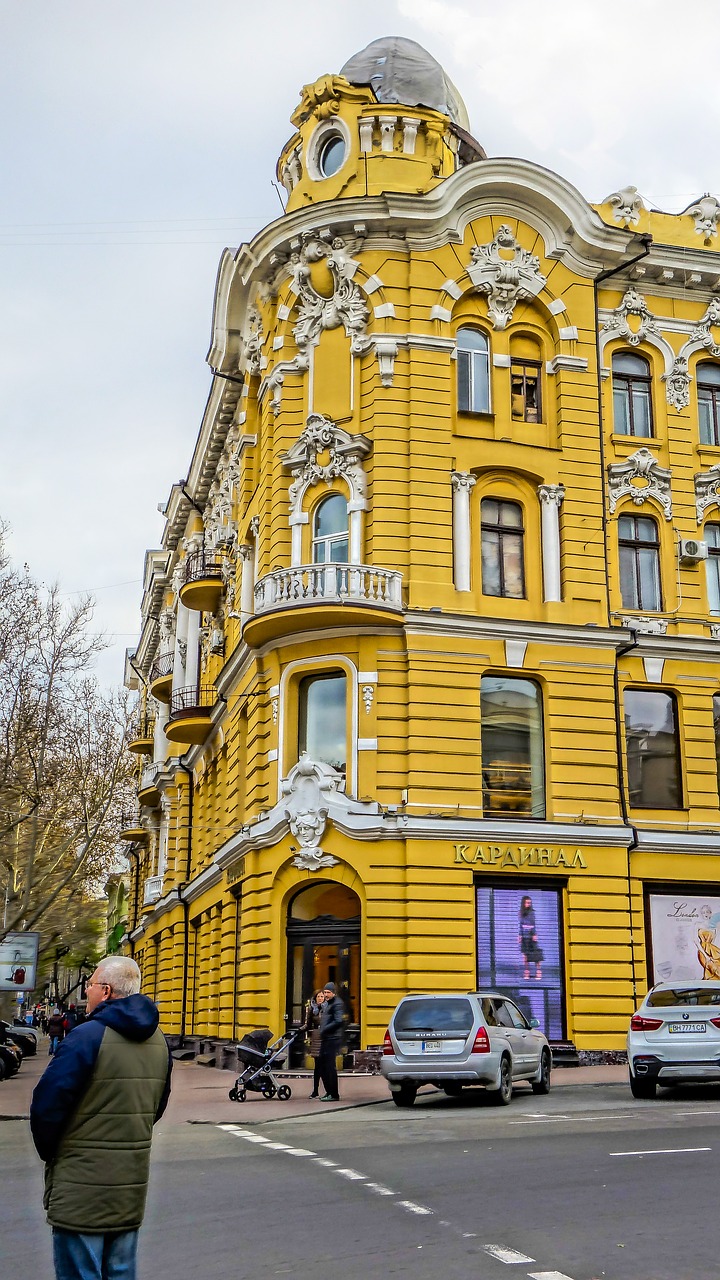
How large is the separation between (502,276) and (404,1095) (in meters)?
18.3

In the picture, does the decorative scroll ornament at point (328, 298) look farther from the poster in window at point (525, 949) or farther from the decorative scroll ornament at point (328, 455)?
the poster in window at point (525, 949)

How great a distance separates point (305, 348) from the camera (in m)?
30.2

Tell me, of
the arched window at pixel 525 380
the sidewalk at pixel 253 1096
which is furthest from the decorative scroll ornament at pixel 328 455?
the sidewalk at pixel 253 1096

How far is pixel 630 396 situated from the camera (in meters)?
31.4

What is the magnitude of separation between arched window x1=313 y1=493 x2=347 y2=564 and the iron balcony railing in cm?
138

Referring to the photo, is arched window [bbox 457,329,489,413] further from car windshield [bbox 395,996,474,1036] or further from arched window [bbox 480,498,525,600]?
car windshield [bbox 395,996,474,1036]

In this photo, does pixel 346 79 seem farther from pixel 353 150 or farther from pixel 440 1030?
pixel 440 1030

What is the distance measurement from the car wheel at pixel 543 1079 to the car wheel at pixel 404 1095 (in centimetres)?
230

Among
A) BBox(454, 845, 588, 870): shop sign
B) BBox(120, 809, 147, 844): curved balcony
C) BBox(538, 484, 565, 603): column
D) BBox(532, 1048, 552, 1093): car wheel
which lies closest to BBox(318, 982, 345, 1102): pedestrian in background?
BBox(532, 1048, 552, 1093): car wheel

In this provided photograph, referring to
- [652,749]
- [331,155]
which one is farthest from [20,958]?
[331,155]

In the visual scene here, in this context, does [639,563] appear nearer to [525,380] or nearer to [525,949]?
[525,380]

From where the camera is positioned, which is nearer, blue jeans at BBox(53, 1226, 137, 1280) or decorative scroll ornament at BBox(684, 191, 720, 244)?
blue jeans at BBox(53, 1226, 137, 1280)

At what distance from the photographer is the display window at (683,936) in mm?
27969

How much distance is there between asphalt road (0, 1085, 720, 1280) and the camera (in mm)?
8281
